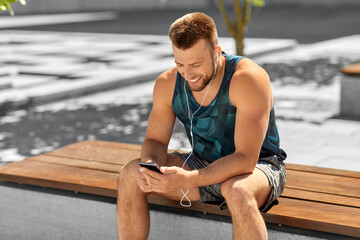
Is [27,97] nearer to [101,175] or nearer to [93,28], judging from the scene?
[101,175]

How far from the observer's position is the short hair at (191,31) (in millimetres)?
3648

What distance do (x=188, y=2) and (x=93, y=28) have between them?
48.8 ft

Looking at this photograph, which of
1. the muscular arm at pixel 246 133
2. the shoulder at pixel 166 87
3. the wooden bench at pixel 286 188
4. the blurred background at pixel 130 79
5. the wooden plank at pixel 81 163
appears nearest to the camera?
the muscular arm at pixel 246 133

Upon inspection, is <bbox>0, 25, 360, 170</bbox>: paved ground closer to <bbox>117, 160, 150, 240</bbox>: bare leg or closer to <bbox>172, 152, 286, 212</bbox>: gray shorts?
<bbox>172, 152, 286, 212</bbox>: gray shorts

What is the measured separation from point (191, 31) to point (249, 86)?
49cm

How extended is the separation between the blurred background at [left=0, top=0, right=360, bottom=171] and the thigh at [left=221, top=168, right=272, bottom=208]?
302cm

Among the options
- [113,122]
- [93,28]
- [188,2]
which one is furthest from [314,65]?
[188,2]

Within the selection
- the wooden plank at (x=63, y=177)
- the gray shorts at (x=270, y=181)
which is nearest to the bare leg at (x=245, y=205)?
the gray shorts at (x=270, y=181)

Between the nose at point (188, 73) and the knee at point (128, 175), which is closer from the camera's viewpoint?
the nose at point (188, 73)

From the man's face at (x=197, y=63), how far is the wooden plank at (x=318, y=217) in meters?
0.92

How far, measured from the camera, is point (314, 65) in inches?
567

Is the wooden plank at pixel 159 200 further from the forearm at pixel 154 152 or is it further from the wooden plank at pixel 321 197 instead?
the forearm at pixel 154 152

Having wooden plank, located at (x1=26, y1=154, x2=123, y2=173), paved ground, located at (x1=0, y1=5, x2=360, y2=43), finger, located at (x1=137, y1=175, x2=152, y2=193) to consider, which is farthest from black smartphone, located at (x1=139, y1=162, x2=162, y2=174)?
paved ground, located at (x1=0, y1=5, x2=360, y2=43)

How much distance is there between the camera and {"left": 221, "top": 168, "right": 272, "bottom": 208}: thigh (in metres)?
3.63
